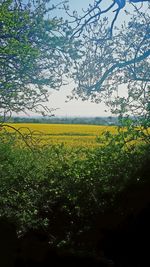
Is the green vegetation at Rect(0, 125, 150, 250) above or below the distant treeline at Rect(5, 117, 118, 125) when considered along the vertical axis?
below

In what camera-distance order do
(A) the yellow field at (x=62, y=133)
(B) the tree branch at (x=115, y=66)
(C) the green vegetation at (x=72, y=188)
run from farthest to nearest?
(A) the yellow field at (x=62, y=133)
(B) the tree branch at (x=115, y=66)
(C) the green vegetation at (x=72, y=188)

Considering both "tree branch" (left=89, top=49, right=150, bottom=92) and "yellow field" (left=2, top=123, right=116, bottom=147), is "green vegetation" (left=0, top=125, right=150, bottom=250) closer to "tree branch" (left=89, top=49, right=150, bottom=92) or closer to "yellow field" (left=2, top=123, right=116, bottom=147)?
"yellow field" (left=2, top=123, right=116, bottom=147)

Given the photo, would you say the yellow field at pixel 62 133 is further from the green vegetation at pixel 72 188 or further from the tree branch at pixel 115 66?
the green vegetation at pixel 72 188

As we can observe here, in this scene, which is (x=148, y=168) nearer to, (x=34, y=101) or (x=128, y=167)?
(x=128, y=167)

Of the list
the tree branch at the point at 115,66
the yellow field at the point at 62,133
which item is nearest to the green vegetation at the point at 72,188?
the yellow field at the point at 62,133

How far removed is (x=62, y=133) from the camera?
220 inches

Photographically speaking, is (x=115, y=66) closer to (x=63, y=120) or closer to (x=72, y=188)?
(x=63, y=120)

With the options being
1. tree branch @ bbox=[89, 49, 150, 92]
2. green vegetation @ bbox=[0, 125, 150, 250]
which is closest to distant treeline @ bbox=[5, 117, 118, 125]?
tree branch @ bbox=[89, 49, 150, 92]

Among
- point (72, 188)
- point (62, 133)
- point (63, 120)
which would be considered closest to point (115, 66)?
→ point (63, 120)

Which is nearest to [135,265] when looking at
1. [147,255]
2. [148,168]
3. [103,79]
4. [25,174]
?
[147,255]

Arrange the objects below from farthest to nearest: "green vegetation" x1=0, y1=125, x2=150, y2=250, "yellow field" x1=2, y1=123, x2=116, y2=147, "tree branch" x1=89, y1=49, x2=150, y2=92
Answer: "yellow field" x1=2, y1=123, x2=116, y2=147
"tree branch" x1=89, y1=49, x2=150, y2=92
"green vegetation" x1=0, y1=125, x2=150, y2=250

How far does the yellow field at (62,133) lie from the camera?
4.98 metres

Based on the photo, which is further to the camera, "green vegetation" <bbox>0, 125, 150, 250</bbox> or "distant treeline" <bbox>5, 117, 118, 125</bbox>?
"distant treeline" <bbox>5, 117, 118, 125</bbox>

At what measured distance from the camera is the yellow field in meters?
4.98
